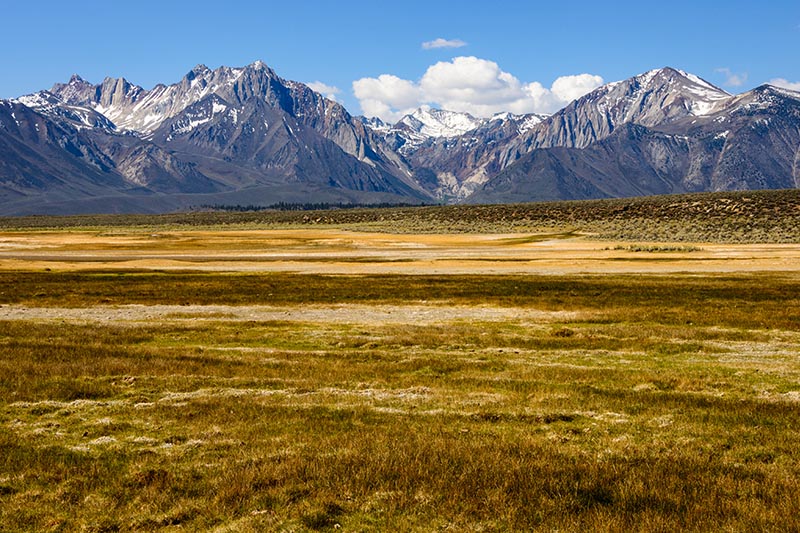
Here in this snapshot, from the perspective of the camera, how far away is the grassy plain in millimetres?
10977

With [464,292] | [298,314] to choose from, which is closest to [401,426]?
[298,314]

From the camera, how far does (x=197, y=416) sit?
16.7 m

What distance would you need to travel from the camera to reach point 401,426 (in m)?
15.8

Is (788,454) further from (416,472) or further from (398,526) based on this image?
(398,526)

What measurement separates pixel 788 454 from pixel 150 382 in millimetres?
16843

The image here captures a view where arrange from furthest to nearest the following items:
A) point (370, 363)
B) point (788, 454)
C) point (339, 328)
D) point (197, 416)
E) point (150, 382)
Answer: point (339, 328)
point (370, 363)
point (150, 382)
point (197, 416)
point (788, 454)

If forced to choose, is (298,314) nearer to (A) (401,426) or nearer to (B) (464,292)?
(B) (464,292)

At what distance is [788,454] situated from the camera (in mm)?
13555

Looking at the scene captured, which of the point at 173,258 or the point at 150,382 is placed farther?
the point at 173,258

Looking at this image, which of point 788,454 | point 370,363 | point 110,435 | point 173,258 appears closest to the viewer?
point 788,454

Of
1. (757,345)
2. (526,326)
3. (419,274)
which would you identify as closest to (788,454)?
(757,345)

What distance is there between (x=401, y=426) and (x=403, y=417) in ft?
3.13

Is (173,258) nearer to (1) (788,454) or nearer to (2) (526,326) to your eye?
(2) (526,326)

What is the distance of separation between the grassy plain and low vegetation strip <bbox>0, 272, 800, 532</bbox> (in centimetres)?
6
